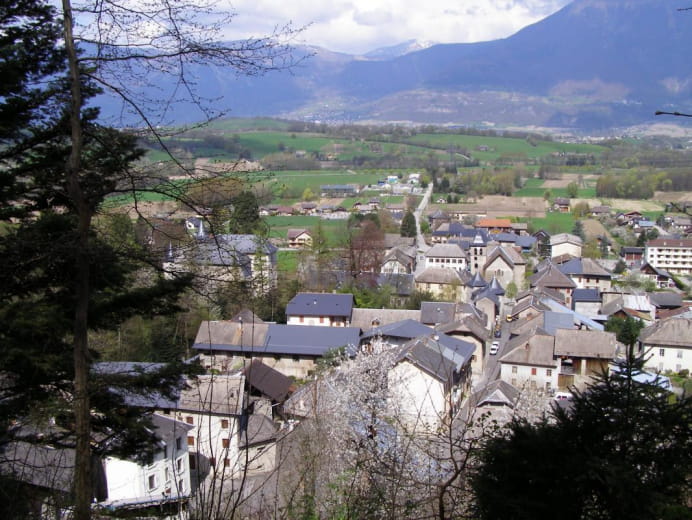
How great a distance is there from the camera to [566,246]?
116 ft

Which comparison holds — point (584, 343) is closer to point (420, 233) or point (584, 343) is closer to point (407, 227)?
point (407, 227)

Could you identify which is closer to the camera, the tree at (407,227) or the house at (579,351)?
the house at (579,351)

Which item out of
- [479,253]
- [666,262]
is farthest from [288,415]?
[666,262]

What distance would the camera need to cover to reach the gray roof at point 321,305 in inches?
792

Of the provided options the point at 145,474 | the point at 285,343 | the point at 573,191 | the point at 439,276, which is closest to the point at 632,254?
the point at 439,276

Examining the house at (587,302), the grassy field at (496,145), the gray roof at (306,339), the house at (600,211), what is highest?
the grassy field at (496,145)

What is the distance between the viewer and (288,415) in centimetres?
1116

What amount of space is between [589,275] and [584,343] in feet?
44.0

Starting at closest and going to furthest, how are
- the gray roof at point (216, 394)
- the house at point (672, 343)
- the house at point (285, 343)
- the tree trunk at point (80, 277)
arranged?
1. the tree trunk at point (80, 277)
2. the gray roof at point (216, 394)
3. the house at point (285, 343)
4. the house at point (672, 343)

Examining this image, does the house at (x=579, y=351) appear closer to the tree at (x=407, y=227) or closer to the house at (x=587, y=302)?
the house at (x=587, y=302)

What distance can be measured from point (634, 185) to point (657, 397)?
59995mm

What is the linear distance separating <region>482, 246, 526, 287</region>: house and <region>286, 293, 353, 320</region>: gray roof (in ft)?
40.9

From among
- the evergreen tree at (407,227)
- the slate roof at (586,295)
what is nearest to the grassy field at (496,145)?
the evergreen tree at (407,227)

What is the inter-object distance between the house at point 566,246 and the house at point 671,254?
12.2ft
